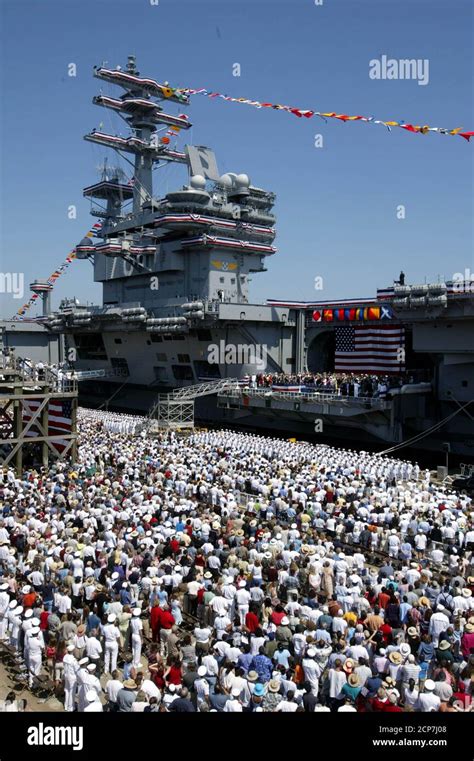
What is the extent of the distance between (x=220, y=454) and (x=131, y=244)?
1038 inches

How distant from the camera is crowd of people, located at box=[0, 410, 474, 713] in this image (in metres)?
8.91

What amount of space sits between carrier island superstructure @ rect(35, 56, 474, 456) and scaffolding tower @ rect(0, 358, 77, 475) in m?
13.8

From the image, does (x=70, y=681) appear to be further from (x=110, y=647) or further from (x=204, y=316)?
(x=204, y=316)

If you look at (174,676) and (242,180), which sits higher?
(242,180)

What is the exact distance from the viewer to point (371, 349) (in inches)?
1487

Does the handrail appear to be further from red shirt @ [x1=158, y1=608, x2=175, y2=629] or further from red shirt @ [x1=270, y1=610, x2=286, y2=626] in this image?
red shirt @ [x1=158, y1=608, x2=175, y2=629]

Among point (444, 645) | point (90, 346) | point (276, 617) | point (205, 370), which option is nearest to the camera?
point (444, 645)

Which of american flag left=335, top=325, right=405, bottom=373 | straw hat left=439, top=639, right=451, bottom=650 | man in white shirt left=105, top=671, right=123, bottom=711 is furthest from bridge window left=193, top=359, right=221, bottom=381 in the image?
man in white shirt left=105, top=671, right=123, bottom=711

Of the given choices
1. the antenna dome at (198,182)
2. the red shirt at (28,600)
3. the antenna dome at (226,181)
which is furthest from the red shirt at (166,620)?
the antenna dome at (226,181)

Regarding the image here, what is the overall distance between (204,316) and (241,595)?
3014 centimetres

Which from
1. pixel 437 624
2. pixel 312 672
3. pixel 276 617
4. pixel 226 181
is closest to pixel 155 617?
pixel 276 617

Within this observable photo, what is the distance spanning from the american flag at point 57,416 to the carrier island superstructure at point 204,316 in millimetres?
13750
